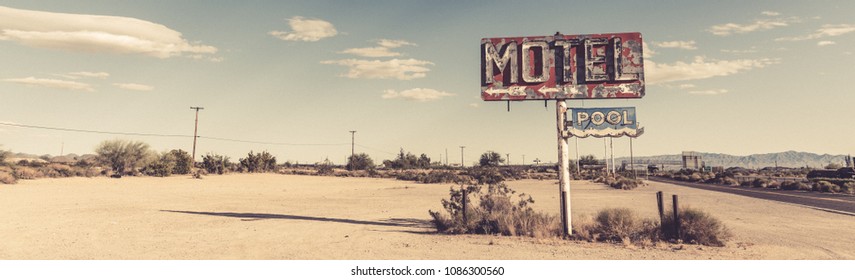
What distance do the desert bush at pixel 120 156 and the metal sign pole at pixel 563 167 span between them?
4957cm

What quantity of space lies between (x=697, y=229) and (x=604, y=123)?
134 inches

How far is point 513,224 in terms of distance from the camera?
11.8 meters

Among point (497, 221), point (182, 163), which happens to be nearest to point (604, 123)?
point (497, 221)

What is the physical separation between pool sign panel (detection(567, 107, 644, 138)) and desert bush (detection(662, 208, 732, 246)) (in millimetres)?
2396

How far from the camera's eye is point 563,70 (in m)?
12.1

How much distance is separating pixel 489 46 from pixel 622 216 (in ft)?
19.3

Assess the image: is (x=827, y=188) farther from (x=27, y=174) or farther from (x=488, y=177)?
(x=27, y=174)

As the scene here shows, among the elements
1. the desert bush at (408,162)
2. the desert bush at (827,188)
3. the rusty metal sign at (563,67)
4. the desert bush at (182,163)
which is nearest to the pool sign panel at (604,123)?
the rusty metal sign at (563,67)

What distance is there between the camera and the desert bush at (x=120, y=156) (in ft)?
156

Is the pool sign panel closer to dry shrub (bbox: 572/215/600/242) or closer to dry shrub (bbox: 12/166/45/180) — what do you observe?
dry shrub (bbox: 572/215/600/242)

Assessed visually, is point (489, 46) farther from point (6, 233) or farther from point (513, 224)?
point (6, 233)

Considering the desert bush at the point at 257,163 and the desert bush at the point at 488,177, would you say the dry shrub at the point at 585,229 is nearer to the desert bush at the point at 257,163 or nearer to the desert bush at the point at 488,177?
the desert bush at the point at 488,177

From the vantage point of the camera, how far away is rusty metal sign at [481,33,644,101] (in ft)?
39.3

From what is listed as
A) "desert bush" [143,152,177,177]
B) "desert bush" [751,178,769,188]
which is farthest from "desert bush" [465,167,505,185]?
"desert bush" [143,152,177,177]
